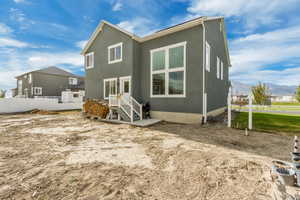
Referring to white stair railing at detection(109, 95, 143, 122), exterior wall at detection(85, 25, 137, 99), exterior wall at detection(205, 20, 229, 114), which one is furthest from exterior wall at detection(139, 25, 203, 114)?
exterior wall at detection(85, 25, 137, 99)

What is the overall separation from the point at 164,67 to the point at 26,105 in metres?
17.0

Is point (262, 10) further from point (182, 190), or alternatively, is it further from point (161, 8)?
point (182, 190)

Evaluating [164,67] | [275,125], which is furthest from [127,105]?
[275,125]

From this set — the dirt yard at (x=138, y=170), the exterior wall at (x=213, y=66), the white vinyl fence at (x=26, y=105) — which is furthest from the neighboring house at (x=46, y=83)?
the exterior wall at (x=213, y=66)

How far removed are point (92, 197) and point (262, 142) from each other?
5.64m

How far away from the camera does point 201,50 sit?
7625 mm

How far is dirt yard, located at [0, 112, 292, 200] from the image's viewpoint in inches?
80.4

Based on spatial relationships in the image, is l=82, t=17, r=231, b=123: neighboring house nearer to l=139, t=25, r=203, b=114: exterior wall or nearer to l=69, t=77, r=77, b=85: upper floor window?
l=139, t=25, r=203, b=114: exterior wall

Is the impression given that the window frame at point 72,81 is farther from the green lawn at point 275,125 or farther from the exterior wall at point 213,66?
the green lawn at point 275,125

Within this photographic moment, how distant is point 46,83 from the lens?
26156 millimetres

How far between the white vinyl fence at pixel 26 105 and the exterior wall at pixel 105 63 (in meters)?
6.88

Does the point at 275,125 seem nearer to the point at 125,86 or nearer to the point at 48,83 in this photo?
the point at 125,86

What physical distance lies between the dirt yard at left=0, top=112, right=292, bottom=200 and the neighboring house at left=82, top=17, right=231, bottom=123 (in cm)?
412

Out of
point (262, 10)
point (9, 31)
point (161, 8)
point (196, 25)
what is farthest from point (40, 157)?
point (9, 31)
